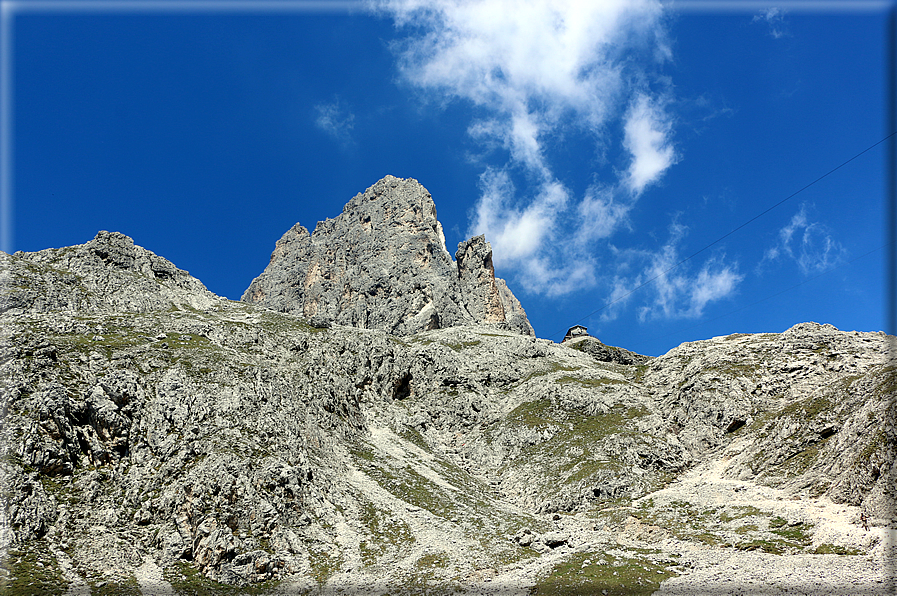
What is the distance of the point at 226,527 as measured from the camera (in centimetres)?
5084

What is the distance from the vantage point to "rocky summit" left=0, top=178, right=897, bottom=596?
143 ft

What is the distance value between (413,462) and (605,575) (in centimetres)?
4255

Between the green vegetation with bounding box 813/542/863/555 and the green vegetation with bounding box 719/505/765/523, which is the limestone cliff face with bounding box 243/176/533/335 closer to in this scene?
the green vegetation with bounding box 719/505/765/523

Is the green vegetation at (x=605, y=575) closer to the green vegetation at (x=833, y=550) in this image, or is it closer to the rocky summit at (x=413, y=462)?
the rocky summit at (x=413, y=462)

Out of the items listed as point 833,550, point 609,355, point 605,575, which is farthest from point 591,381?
point 833,550

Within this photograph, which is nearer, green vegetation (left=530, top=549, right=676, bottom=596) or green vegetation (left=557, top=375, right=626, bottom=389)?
green vegetation (left=530, top=549, right=676, bottom=596)

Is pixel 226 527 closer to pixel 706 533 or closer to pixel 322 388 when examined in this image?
pixel 322 388

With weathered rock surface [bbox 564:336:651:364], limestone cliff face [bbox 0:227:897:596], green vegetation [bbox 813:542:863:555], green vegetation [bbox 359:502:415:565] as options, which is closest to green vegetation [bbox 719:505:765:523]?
limestone cliff face [bbox 0:227:897:596]

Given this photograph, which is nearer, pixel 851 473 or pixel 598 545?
pixel 851 473

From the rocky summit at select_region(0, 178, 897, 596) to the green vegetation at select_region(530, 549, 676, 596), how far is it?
13.1 inches

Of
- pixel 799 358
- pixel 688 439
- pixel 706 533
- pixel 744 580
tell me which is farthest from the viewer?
pixel 799 358

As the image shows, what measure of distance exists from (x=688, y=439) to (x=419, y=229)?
134083 millimetres

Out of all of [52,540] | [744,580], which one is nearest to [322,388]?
[52,540]

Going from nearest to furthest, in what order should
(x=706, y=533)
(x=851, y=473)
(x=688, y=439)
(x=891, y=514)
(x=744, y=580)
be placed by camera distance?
(x=744, y=580), (x=891, y=514), (x=851, y=473), (x=706, y=533), (x=688, y=439)
